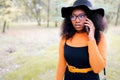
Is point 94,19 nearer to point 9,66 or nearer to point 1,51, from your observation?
point 9,66

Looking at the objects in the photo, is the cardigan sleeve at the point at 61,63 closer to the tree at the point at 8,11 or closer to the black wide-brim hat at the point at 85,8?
the black wide-brim hat at the point at 85,8

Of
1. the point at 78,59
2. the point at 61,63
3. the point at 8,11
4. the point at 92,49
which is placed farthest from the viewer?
the point at 8,11

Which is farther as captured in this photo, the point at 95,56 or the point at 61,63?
the point at 61,63

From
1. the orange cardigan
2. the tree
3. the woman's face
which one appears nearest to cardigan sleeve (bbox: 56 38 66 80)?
the orange cardigan

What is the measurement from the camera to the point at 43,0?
3806 cm

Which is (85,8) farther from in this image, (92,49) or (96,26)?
(92,49)

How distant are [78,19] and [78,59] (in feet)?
1.25

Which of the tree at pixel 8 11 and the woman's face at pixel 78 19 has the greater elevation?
the woman's face at pixel 78 19

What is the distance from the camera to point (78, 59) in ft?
8.55

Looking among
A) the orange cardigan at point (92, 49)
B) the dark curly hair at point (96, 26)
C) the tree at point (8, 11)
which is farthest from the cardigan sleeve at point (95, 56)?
the tree at point (8, 11)

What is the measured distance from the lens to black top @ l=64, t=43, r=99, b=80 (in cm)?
260

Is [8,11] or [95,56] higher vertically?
[95,56]

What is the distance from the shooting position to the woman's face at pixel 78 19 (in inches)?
104

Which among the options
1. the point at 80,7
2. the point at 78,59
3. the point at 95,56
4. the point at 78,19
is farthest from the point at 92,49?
the point at 80,7
